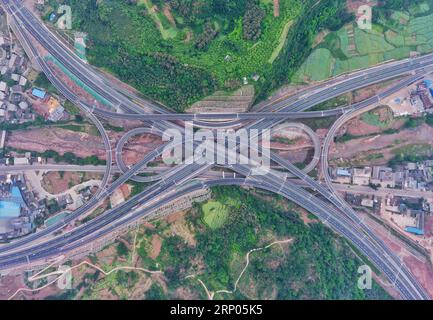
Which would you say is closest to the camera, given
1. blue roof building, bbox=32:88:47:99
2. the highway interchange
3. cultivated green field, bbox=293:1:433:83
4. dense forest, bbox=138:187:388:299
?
dense forest, bbox=138:187:388:299

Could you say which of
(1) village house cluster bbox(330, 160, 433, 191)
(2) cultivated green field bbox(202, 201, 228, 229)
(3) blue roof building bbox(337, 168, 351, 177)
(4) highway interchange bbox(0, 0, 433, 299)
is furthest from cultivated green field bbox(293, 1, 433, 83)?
(2) cultivated green field bbox(202, 201, 228, 229)

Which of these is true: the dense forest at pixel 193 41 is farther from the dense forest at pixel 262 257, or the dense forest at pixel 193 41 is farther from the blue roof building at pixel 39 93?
the dense forest at pixel 262 257

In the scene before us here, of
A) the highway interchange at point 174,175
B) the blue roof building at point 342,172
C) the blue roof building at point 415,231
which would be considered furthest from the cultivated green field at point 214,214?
the blue roof building at point 415,231

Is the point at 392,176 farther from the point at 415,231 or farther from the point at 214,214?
the point at 214,214

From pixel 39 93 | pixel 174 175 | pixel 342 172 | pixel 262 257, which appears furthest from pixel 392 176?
pixel 39 93

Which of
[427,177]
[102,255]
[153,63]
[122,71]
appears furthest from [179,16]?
[427,177]

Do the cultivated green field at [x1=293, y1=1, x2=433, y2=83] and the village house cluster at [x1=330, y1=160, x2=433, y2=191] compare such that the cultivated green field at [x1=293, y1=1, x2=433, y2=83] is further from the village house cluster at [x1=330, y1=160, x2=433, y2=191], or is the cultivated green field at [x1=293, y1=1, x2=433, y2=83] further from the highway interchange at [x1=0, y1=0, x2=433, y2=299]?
the village house cluster at [x1=330, y1=160, x2=433, y2=191]
